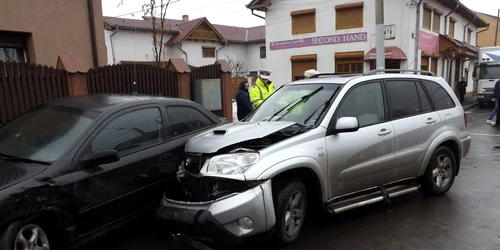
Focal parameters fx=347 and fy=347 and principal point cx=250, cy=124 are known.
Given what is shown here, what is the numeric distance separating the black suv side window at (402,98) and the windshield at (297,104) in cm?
84

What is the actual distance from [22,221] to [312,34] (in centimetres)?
1782

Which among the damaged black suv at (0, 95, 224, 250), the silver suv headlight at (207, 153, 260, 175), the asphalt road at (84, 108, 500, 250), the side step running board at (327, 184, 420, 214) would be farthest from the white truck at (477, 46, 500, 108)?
the silver suv headlight at (207, 153, 260, 175)

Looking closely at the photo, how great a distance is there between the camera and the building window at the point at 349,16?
17.4 metres

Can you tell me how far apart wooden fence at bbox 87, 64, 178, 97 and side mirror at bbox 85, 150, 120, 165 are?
174 inches

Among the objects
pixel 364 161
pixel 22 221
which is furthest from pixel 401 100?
pixel 22 221

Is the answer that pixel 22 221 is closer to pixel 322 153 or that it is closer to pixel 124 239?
pixel 124 239

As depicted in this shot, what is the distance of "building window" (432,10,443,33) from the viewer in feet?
62.8

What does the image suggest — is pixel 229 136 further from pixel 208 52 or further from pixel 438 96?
pixel 208 52

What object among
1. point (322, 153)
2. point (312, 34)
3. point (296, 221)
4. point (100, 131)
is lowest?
point (296, 221)

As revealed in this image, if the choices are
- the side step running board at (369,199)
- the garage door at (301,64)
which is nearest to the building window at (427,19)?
the garage door at (301,64)

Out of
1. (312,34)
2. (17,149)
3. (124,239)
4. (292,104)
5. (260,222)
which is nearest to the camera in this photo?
(260,222)

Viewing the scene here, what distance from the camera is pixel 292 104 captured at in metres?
4.32

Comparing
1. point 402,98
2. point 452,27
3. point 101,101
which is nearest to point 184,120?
point 101,101

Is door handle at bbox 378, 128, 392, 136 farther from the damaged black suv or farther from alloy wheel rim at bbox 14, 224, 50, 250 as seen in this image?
alloy wheel rim at bbox 14, 224, 50, 250
